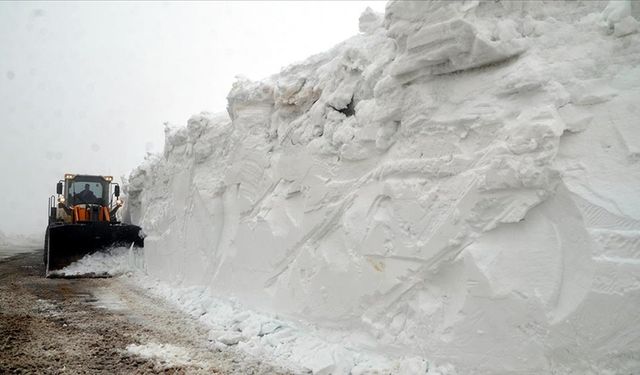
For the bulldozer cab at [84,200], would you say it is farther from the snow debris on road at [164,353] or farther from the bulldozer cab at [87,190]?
the snow debris on road at [164,353]

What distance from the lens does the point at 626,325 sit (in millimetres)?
3098

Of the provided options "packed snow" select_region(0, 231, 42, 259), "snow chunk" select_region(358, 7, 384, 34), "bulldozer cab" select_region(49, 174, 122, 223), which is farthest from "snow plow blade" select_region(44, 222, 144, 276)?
"snow chunk" select_region(358, 7, 384, 34)

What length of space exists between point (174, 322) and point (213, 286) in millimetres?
2026

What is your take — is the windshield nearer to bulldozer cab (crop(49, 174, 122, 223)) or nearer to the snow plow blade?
bulldozer cab (crop(49, 174, 122, 223))

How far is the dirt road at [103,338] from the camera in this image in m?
4.35

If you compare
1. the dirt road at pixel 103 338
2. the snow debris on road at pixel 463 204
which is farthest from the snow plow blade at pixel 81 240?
the snow debris on road at pixel 463 204

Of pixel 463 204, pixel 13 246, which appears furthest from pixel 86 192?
pixel 13 246

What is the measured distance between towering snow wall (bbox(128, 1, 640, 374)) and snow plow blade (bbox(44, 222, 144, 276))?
24.8ft

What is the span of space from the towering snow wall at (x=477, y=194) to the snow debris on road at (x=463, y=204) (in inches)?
0.6

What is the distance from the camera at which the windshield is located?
14.5 m

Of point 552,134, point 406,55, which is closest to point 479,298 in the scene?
point 552,134

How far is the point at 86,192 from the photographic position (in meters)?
14.7

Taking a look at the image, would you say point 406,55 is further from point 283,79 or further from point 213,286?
point 213,286

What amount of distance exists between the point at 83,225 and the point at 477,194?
11.4 m
